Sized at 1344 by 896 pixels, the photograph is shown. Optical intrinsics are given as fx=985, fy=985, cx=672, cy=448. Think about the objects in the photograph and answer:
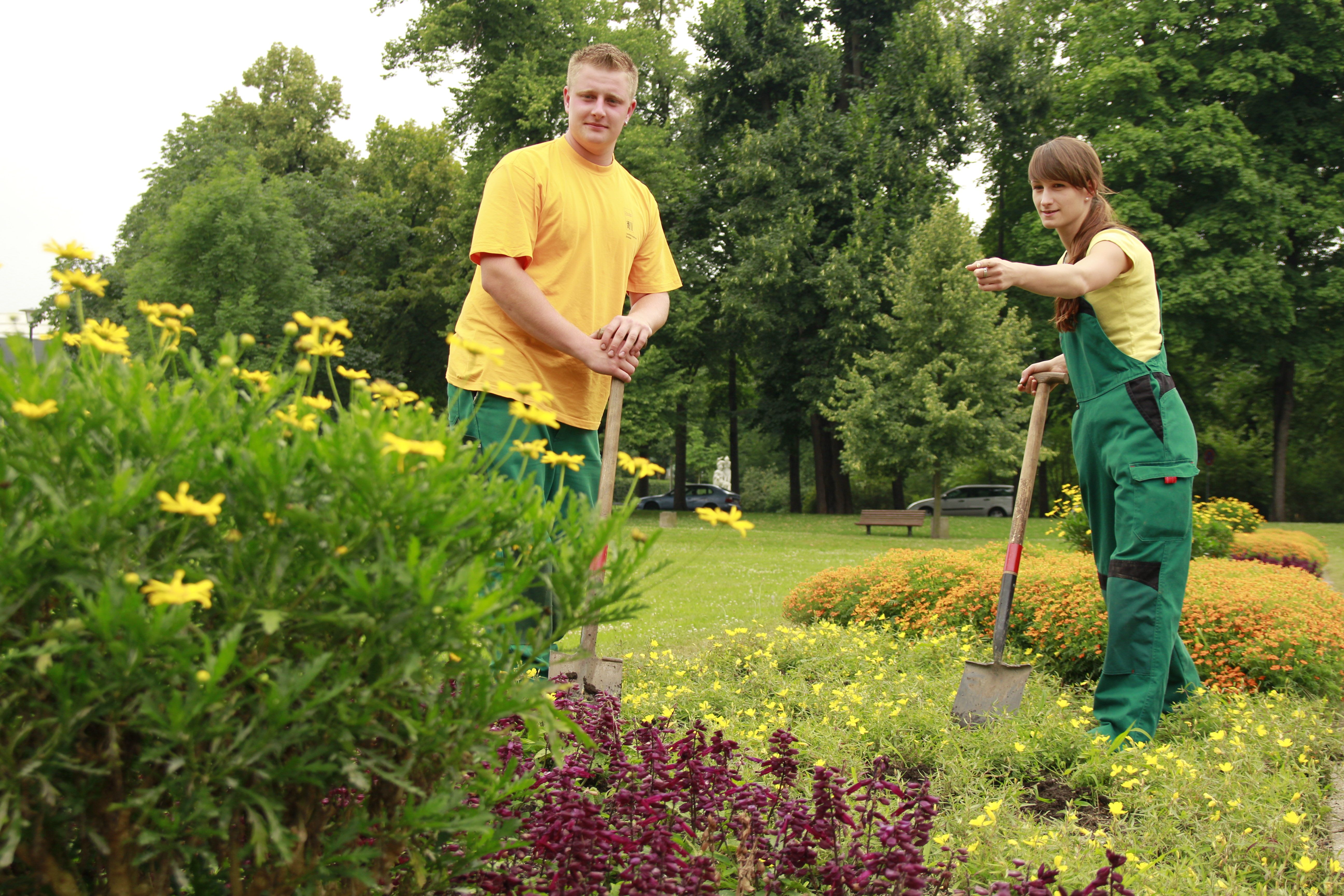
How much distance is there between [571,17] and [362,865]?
26.8 m

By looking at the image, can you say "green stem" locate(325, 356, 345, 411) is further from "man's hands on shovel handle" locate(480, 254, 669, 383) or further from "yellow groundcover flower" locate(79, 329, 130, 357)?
"man's hands on shovel handle" locate(480, 254, 669, 383)

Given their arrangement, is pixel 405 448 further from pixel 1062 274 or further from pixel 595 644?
pixel 1062 274

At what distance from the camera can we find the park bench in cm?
2288

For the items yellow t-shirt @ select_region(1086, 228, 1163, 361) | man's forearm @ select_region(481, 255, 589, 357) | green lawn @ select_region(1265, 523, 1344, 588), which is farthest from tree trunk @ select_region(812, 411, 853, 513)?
man's forearm @ select_region(481, 255, 589, 357)

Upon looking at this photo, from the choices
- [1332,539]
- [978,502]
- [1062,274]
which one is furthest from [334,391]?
[978,502]

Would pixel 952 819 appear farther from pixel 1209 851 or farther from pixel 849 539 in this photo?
pixel 849 539

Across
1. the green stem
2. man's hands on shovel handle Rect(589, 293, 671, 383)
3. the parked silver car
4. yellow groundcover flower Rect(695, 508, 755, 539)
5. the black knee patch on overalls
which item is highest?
man's hands on shovel handle Rect(589, 293, 671, 383)

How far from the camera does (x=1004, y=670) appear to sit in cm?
410

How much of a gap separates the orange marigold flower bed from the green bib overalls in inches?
58.5

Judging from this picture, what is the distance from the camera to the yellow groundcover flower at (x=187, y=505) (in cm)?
121

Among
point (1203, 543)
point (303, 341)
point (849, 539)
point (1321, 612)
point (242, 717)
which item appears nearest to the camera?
point (242, 717)

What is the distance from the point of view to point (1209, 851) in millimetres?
2859

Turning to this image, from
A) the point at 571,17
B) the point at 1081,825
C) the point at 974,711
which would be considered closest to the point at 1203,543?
the point at 974,711

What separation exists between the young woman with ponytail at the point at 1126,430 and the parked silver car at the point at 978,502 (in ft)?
119
